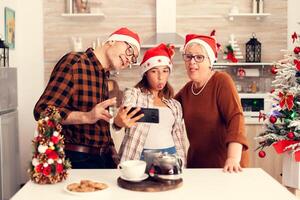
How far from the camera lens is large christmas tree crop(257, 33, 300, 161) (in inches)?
111

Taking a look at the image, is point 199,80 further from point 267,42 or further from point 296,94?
point 267,42

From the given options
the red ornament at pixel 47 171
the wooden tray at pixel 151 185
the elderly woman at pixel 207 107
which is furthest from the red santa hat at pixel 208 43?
the red ornament at pixel 47 171

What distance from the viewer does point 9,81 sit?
430 centimetres

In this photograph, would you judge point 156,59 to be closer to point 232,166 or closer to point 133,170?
point 232,166

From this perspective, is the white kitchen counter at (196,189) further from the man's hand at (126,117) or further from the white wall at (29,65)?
the white wall at (29,65)

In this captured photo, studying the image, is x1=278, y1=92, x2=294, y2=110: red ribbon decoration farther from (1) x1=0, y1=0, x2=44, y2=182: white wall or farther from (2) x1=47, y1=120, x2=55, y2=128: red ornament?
(1) x1=0, y1=0, x2=44, y2=182: white wall

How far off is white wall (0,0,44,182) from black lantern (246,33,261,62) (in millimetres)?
2637

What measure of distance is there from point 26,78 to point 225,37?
2.60 meters

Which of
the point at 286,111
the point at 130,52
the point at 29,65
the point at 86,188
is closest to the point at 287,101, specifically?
the point at 286,111

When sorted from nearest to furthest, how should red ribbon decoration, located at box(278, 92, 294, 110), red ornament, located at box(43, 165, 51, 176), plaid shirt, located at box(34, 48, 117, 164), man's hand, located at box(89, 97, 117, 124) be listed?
red ornament, located at box(43, 165, 51, 176) → man's hand, located at box(89, 97, 117, 124) → plaid shirt, located at box(34, 48, 117, 164) → red ribbon decoration, located at box(278, 92, 294, 110)

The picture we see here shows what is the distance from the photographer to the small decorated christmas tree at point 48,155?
6.20ft

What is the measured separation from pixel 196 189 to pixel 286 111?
4.23ft

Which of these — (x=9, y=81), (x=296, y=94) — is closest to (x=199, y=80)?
(x=296, y=94)

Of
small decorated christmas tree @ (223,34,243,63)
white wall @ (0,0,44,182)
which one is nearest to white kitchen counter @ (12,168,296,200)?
small decorated christmas tree @ (223,34,243,63)
